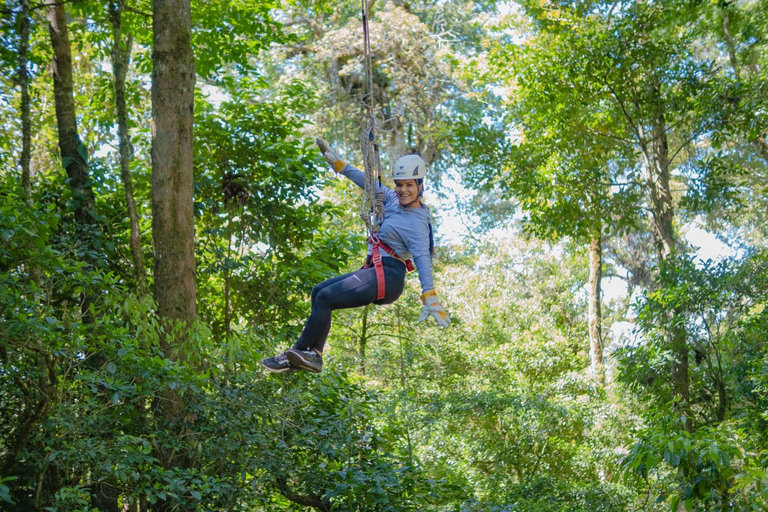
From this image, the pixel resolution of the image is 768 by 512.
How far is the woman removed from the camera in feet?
14.7

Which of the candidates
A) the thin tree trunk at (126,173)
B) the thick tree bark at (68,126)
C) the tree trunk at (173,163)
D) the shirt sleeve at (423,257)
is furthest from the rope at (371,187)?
the thick tree bark at (68,126)

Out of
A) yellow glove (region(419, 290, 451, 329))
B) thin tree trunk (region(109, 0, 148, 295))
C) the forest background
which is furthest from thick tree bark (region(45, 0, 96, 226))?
yellow glove (region(419, 290, 451, 329))

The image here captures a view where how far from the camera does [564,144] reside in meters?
11.1

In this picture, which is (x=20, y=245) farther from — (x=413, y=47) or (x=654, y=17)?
(x=413, y=47)

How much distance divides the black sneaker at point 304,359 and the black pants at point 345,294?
2.0 inches

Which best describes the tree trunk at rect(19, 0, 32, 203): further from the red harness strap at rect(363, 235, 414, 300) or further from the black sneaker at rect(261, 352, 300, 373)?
the red harness strap at rect(363, 235, 414, 300)

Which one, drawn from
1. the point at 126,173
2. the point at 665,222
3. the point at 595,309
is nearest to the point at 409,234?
the point at 126,173

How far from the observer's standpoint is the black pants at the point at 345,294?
448 centimetres

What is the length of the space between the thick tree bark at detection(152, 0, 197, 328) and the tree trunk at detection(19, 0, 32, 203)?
93 cm

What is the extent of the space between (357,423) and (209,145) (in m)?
3.21

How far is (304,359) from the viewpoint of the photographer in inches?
181

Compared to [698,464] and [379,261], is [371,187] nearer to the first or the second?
[379,261]

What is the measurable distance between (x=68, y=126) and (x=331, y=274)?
2.66m

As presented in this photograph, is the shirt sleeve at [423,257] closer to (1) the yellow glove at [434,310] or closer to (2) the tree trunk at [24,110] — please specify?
(1) the yellow glove at [434,310]
